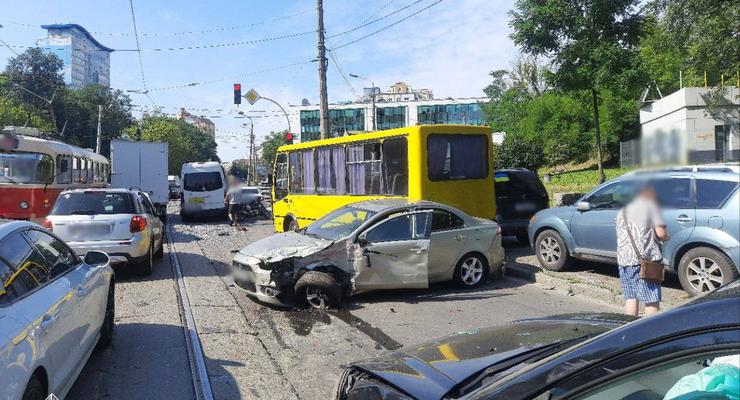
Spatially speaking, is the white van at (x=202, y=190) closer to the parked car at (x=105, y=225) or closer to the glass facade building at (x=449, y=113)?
the parked car at (x=105, y=225)

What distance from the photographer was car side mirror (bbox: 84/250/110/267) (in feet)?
16.7

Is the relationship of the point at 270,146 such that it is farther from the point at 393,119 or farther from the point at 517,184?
the point at 517,184

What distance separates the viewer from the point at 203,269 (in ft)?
35.4

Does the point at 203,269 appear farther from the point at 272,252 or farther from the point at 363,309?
the point at 363,309

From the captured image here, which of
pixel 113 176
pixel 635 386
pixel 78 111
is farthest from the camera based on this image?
pixel 78 111

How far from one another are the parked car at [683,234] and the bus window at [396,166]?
250 cm

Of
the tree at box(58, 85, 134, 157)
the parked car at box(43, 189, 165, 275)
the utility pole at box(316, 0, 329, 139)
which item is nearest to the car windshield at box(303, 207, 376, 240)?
the parked car at box(43, 189, 165, 275)

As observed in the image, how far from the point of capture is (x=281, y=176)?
1598 cm

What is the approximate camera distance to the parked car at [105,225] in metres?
9.20

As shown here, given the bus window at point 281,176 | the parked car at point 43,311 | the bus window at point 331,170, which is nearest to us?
the parked car at point 43,311

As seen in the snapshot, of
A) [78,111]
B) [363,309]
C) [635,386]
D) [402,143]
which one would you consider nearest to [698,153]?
[635,386]

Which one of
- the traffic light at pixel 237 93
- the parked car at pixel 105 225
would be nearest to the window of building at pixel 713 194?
the parked car at pixel 105 225

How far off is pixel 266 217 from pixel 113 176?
268 inches

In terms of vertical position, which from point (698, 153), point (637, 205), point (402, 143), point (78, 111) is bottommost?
point (637, 205)
